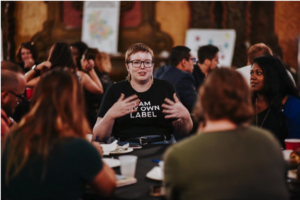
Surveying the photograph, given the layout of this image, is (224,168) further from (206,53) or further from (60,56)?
(206,53)

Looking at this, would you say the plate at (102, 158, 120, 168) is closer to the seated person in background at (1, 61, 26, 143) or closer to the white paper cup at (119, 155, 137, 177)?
the white paper cup at (119, 155, 137, 177)

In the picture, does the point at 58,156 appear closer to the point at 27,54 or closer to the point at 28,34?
the point at 27,54

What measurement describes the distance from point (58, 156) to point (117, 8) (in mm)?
6481

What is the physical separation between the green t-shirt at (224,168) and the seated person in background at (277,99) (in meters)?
1.46

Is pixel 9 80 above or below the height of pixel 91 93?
above

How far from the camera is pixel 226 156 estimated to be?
144 centimetres

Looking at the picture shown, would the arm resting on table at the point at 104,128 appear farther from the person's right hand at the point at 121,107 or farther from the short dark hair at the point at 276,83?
the short dark hair at the point at 276,83

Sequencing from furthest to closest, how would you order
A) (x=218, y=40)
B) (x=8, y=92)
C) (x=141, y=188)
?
(x=218, y=40) → (x=8, y=92) → (x=141, y=188)

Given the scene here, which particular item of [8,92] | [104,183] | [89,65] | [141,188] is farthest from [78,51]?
[104,183]

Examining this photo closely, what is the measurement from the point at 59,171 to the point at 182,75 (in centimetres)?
293

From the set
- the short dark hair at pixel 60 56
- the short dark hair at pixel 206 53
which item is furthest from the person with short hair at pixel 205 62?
the short dark hair at pixel 60 56

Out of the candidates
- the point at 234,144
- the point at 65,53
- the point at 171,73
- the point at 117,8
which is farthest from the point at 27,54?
the point at 234,144

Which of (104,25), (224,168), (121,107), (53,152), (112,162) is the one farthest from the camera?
(104,25)

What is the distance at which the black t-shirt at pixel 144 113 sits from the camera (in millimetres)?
3010
